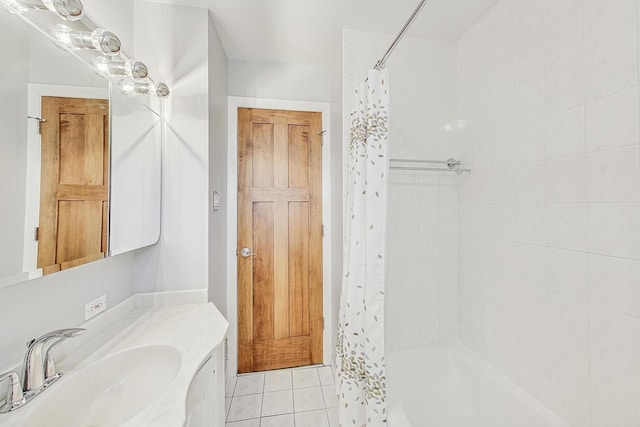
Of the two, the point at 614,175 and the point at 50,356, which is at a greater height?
the point at 614,175

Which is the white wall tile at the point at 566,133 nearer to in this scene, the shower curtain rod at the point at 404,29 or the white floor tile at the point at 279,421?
the shower curtain rod at the point at 404,29

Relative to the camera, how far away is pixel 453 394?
1.60 m

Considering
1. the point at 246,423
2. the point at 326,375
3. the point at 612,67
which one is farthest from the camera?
the point at 326,375

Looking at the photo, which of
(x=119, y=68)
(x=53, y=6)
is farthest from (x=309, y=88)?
(x=53, y=6)

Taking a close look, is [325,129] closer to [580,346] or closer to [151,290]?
[151,290]

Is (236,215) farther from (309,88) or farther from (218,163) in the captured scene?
(309,88)

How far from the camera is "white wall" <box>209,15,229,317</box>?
157 centimetres

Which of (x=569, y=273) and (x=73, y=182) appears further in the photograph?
(x=569, y=273)

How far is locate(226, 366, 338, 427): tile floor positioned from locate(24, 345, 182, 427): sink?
96 cm

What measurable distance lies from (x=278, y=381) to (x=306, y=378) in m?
0.22

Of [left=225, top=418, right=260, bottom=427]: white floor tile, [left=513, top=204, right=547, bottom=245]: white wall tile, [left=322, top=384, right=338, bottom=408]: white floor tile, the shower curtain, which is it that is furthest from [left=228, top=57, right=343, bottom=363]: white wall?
[left=513, top=204, right=547, bottom=245]: white wall tile

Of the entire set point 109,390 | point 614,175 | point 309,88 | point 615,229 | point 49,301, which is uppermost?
point 309,88

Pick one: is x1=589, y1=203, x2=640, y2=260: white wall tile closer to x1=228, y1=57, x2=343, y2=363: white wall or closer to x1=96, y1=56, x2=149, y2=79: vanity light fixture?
x1=228, y1=57, x2=343, y2=363: white wall

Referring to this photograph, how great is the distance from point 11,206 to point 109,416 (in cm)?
73
